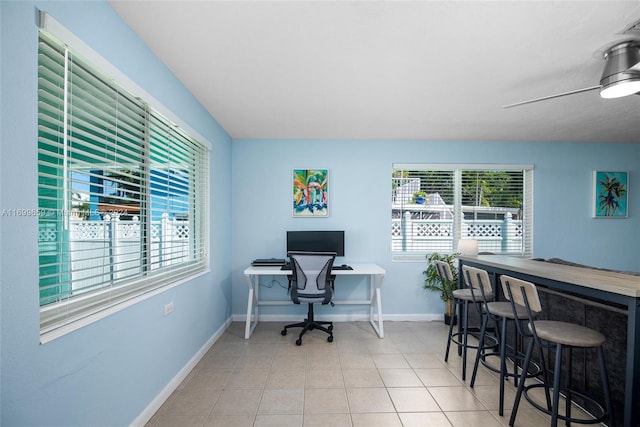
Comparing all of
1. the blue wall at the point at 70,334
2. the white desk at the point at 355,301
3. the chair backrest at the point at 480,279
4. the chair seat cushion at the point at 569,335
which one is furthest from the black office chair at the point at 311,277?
the chair seat cushion at the point at 569,335

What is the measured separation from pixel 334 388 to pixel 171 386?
1332mm

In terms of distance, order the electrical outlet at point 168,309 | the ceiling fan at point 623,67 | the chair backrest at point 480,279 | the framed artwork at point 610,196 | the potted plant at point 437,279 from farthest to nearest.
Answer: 1. the framed artwork at point 610,196
2. the potted plant at point 437,279
3. the chair backrest at point 480,279
4. the electrical outlet at point 168,309
5. the ceiling fan at point 623,67

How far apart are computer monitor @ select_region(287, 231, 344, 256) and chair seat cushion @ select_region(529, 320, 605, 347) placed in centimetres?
239

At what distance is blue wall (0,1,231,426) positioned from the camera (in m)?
1.11

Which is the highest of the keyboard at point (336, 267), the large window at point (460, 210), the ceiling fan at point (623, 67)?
the ceiling fan at point (623, 67)

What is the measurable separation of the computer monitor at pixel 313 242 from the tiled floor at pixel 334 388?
112cm

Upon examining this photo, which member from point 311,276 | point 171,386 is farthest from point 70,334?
point 311,276

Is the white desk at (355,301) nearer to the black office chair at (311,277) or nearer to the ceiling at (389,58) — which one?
the black office chair at (311,277)

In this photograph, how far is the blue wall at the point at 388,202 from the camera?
418cm

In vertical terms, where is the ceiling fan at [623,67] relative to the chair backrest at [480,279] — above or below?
above

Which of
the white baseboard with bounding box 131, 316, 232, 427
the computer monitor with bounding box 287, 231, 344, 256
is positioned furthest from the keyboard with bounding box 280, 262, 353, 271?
the white baseboard with bounding box 131, 316, 232, 427

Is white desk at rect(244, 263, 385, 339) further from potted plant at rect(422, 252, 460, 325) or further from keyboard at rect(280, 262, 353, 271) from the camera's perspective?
potted plant at rect(422, 252, 460, 325)

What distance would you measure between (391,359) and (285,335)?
1317 millimetres

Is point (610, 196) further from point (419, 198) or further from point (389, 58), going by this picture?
point (389, 58)
